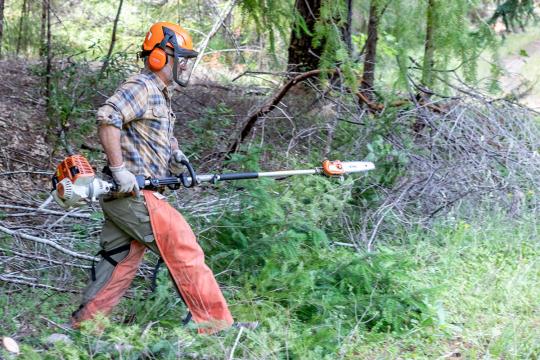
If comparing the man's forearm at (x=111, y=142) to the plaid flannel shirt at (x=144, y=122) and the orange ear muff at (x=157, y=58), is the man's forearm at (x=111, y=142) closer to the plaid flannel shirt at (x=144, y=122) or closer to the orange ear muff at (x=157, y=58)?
the plaid flannel shirt at (x=144, y=122)

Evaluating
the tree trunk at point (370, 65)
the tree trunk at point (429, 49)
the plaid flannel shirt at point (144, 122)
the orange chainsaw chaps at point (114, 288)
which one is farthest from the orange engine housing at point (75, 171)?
the tree trunk at point (370, 65)

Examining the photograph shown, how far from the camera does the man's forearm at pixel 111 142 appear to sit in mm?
4145

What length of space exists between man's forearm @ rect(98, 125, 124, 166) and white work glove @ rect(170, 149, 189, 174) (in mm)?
642

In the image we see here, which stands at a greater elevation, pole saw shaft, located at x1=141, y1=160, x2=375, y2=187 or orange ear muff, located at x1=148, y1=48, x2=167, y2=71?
orange ear muff, located at x1=148, y1=48, x2=167, y2=71

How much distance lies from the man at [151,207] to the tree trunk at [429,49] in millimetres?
2222

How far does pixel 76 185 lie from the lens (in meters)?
4.10

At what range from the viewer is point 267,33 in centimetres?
682

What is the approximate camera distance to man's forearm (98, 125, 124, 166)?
4.14 metres

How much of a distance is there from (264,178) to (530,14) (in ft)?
19.3

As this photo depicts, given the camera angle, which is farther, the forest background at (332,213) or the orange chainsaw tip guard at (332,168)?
the orange chainsaw tip guard at (332,168)

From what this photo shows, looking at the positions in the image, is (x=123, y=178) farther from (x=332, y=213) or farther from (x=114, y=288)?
(x=332, y=213)

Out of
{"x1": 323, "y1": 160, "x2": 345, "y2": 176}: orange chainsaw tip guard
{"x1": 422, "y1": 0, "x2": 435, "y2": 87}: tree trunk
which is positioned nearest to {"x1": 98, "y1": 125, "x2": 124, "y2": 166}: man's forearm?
{"x1": 323, "y1": 160, "x2": 345, "y2": 176}: orange chainsaw tip guard

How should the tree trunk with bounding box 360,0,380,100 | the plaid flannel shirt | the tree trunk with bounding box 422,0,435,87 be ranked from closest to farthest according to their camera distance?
1. the plaid flannel shirt
2. the tree trunk with bounding box 422,0,435,87
3. the tree trunk with bounding box 360,0,380,100

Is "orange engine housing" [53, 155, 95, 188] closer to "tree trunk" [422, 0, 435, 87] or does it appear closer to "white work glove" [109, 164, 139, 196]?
"white work glove" [109, 164, 139, 196]
